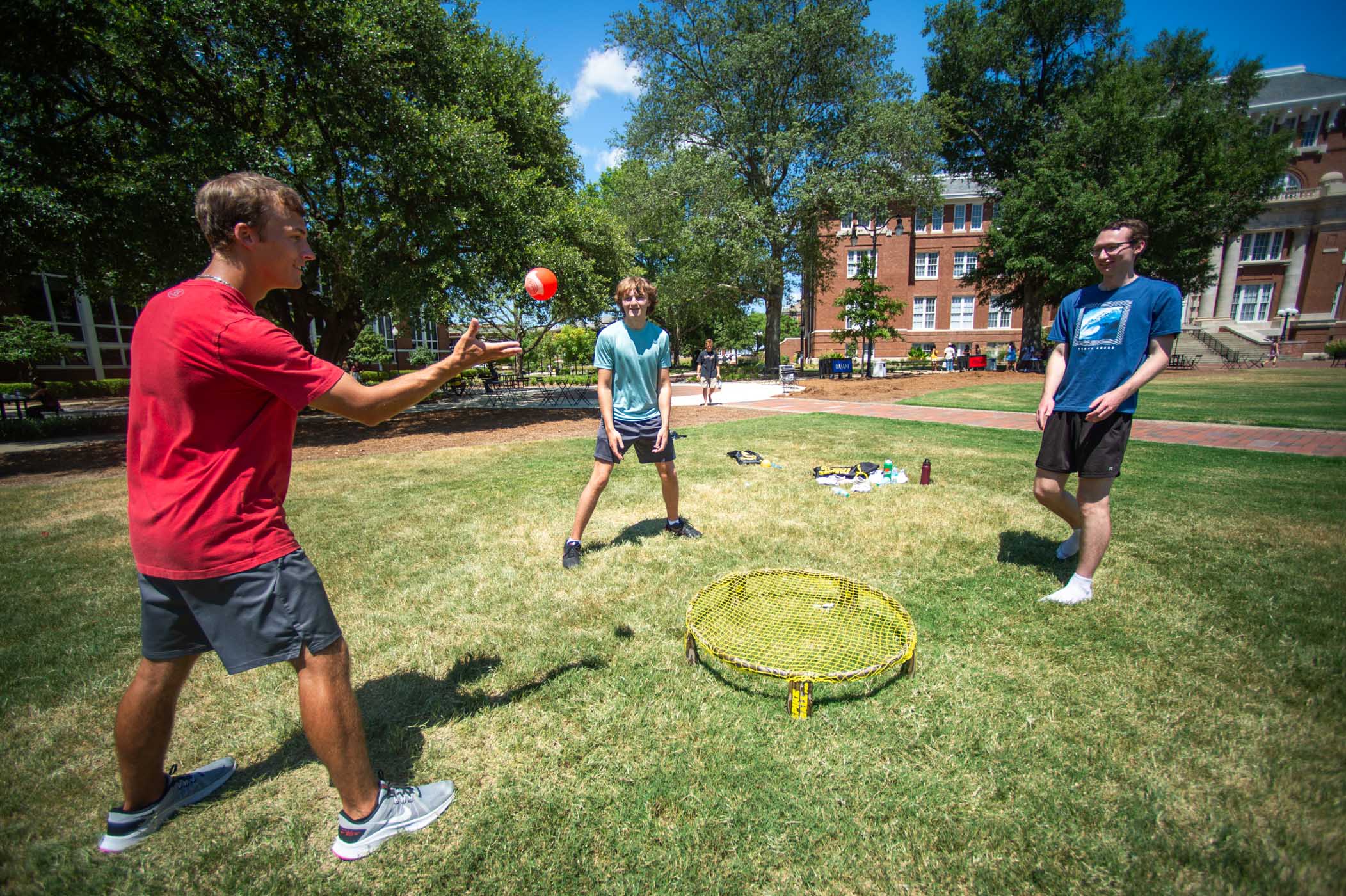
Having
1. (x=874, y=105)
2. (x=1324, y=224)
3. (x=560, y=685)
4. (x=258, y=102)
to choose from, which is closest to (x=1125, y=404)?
(x=560, y=685)

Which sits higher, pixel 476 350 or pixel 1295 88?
pixel 1295 88

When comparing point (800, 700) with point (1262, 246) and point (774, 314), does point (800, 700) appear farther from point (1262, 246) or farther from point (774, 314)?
point (1262, 246)

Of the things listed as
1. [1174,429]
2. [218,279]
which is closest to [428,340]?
[1174,429]

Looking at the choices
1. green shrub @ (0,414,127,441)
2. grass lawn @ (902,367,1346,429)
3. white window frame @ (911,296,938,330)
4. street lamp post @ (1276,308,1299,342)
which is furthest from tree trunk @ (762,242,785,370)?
street lamp post @ (1276,308,1299,342)

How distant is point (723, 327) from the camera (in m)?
65.5

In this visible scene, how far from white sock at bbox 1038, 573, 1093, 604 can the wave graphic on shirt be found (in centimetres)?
164

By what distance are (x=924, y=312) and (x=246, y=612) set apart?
179ft

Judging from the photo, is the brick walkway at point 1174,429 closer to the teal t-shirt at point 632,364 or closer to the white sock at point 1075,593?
the white sock at point 1075,593

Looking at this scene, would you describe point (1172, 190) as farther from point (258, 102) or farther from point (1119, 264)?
point (258, 102)

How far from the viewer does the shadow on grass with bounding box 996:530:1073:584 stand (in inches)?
166

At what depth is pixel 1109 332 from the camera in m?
3.57

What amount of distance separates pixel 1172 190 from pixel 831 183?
18.7 metres

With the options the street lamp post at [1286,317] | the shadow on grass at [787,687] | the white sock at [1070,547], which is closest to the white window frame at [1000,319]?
the street lamp post at [1286,317]

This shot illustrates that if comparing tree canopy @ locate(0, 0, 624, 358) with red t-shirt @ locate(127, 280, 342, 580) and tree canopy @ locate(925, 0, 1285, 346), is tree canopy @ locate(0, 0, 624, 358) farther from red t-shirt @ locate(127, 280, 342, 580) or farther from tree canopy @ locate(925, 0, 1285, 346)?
tree canopy @ locate(925, 0, 1285, 346)
